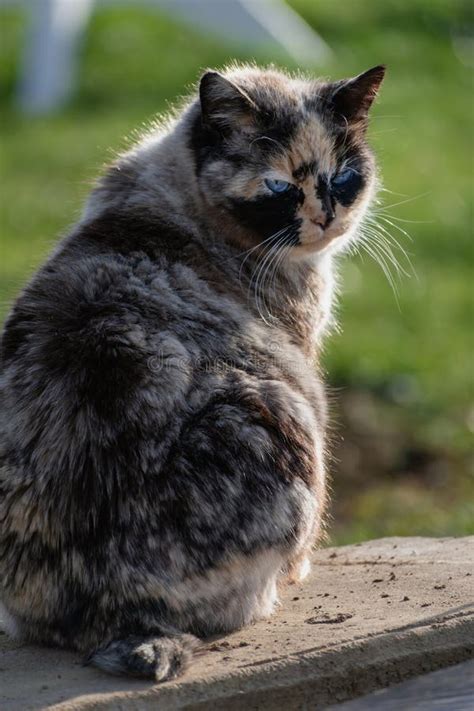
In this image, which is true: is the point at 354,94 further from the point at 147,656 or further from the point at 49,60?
the point at 49,60

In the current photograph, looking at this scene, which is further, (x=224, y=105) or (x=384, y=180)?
(x=384, y=180)

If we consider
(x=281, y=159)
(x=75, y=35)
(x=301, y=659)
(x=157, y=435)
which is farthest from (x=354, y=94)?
(x=75, y=35)

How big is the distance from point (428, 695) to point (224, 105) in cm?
207

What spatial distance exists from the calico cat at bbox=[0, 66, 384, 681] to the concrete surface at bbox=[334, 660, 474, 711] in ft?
1.65

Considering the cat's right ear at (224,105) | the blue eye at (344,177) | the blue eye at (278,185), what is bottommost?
the blue eye at (278,185)

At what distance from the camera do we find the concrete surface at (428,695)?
3271 mm

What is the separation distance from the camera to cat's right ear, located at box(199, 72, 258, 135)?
13.3 ft

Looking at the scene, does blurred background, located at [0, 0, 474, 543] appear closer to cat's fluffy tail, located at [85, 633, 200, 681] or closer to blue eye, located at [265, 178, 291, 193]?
blue eye, located at [265, 178, 291, 193]

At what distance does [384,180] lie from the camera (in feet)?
37.0

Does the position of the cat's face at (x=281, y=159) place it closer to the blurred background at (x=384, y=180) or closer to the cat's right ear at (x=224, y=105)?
the cat's right ear at (x=224, y=105)

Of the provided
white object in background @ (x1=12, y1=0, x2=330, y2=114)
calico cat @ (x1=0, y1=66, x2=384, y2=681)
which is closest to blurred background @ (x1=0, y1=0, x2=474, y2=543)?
white object in background @ (x1=12, y1=0, x2=330, y2=114)

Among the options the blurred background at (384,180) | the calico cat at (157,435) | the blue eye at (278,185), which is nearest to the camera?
the calico cat at (157,435)

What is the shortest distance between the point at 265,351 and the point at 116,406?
0.61m

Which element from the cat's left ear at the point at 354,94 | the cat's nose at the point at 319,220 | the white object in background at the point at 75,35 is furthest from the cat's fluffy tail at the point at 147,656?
the white object in background at the point at 75,35
